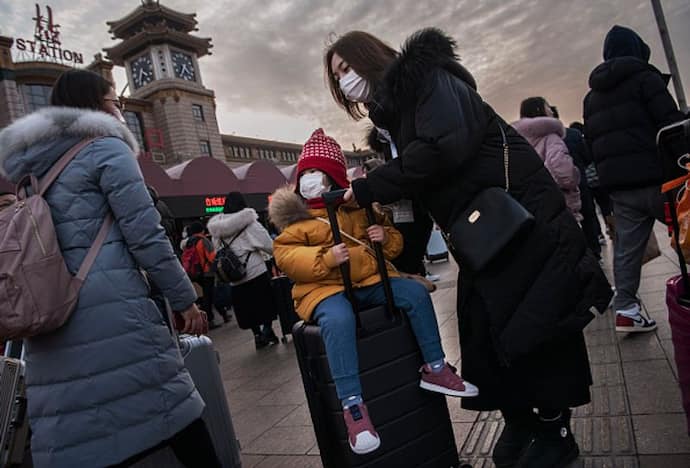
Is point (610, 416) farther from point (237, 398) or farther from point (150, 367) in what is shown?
point (237, 398)

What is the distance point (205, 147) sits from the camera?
38.3 m

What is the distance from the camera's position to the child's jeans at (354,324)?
1.87 metres

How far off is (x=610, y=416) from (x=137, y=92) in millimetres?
43287

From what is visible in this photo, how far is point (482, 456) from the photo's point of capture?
2.32 meters

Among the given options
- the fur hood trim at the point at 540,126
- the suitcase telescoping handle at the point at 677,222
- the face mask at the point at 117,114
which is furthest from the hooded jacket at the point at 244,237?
the suitcase telescoping handle at the point at 677,222

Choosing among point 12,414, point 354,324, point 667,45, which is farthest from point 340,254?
point 667,45

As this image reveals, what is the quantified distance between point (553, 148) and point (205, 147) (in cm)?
3677

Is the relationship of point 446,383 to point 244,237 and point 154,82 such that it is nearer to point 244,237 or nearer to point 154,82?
point 244,237

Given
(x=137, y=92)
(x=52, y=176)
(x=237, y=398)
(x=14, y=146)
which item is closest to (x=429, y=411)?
(x=52, y=176)

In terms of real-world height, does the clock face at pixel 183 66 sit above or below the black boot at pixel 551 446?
above

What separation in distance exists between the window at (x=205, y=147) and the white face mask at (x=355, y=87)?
37590 mm

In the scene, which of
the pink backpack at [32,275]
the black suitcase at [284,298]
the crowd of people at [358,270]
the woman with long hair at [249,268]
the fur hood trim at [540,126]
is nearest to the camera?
the pink backpack at [32,275]

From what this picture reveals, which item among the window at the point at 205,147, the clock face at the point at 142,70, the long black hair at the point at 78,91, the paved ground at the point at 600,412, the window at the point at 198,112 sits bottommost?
the paved ground at the point at 600,412

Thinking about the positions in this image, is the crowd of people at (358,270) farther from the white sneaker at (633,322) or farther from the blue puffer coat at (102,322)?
the white sneaker at (633,322)
